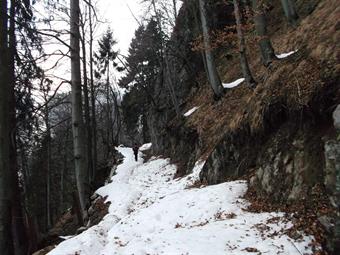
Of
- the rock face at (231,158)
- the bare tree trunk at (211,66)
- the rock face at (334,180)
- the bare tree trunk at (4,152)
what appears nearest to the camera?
the bare tree trunk at (4,152)

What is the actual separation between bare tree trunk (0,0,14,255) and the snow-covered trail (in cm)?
263

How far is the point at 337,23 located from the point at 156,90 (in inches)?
1137

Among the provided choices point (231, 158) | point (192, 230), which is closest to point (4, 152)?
point (192, 230)

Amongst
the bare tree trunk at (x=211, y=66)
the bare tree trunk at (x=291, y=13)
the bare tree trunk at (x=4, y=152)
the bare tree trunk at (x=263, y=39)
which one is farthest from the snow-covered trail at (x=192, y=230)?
the bare tree trunk at (x=291, y=13)

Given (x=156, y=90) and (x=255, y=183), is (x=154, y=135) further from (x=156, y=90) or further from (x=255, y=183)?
(x=255, y=183)

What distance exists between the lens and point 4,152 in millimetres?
5523

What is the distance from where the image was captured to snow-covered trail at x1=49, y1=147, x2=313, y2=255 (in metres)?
6.68

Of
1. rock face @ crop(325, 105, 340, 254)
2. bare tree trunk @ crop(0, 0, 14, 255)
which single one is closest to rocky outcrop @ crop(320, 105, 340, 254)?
rock face @ crop(325, 105, 340, 254)

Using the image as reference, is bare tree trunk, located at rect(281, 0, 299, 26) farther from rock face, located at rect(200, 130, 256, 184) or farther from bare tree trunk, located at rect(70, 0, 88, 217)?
bare tree trunk, located at rect(70, 0, 88, 217)

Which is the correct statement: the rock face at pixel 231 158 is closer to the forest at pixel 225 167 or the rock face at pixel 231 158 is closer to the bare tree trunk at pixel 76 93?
the forest at pixel 225 167

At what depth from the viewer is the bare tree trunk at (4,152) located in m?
5.48

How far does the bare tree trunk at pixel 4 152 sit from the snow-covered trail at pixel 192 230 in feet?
8.63

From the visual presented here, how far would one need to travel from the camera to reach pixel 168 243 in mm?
7320

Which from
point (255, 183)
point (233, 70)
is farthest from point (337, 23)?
point (233, 70)
